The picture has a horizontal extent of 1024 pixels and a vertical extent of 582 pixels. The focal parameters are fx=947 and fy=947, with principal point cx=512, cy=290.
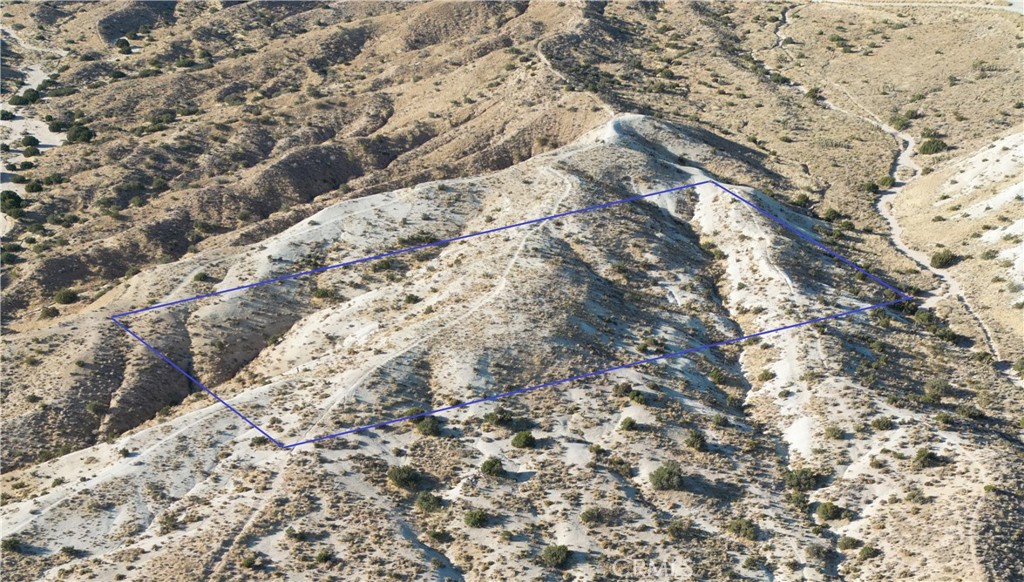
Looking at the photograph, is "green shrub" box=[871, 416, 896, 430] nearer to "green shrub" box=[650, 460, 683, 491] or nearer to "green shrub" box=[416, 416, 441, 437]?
"green shrub" box=[650, 460, 683, 491]

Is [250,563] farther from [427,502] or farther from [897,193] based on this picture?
[897,193]

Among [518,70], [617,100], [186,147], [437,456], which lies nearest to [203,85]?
[186,147]

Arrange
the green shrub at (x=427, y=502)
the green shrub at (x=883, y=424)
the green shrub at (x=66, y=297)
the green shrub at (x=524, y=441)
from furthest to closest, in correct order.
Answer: the green shrub at (x=66, y=297), the green shrub at (x=883, y=424), the green shrub at (x=524, y=441), the green shrub at (x=427, y=502)

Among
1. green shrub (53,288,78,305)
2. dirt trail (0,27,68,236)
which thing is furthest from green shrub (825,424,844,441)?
dirt trail (0,27,68,236)

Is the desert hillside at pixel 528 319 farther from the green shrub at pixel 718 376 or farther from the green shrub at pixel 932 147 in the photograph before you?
the green shrub at pixel 718 376

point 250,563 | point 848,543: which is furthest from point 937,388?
point 250,563

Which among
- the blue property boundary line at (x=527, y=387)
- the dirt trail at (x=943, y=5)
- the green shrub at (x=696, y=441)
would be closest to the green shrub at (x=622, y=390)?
the blue property boundary line at (x=527, y=387)

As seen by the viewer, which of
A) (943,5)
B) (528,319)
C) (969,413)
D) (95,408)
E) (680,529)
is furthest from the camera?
(943,5)
